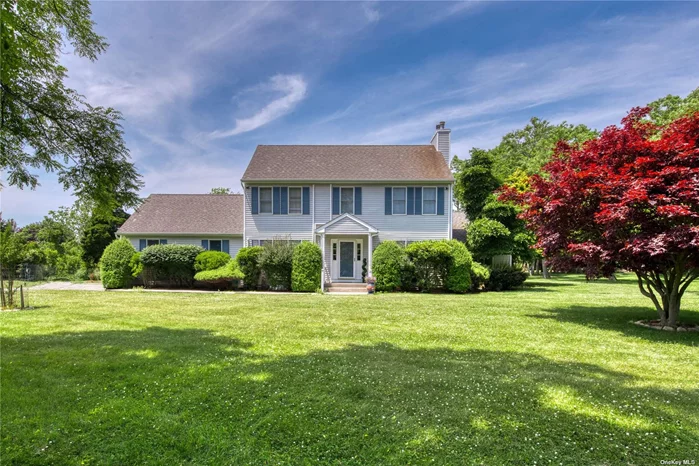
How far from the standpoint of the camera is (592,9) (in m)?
8.20

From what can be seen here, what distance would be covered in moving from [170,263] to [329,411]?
15937 mm

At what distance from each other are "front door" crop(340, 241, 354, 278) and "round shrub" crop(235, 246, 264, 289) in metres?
4.26

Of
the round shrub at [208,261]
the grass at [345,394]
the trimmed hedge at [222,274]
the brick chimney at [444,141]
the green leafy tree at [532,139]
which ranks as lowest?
the grass at [345,394]

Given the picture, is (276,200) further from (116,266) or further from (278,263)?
(116,266)

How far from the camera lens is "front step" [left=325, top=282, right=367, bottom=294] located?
15845 millimetres

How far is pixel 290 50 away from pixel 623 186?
1028cm

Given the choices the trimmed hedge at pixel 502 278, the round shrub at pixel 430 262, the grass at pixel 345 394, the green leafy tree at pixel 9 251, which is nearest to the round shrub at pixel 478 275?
the trimmed hedge at pixel 502 278

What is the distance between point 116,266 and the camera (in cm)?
1659

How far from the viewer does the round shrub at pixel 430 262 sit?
591 inches

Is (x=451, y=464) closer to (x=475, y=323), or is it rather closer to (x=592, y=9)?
(x=475, y=323)

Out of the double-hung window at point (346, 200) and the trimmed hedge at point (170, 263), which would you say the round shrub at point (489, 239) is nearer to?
the double-hung window at point (346, 200)

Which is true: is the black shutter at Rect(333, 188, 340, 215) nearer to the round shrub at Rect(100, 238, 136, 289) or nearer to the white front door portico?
the white front door portico

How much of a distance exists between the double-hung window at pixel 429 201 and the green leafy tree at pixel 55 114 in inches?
542

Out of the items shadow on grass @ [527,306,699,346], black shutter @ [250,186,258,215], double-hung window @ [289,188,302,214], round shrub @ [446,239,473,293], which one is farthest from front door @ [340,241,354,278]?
shadow on grass @ [527,306,699,346]
